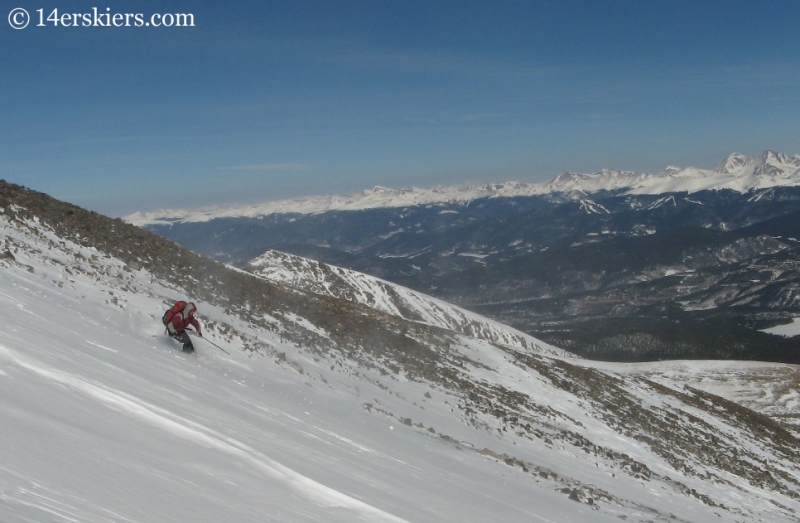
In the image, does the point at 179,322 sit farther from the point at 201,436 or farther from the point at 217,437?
the point at 201,436

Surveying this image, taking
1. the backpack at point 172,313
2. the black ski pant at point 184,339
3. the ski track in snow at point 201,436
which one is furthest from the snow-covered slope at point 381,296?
the ski track in snow at point 201,436

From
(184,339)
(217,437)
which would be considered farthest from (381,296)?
(217,437)

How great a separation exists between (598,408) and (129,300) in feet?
111

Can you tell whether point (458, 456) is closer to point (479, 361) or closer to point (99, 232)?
point (99, 232)

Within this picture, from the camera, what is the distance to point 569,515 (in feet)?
50.2

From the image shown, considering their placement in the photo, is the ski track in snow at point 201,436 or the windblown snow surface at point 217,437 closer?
the windblown snow surface at point 217,437

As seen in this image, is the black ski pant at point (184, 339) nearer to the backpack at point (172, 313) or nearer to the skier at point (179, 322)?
the skier at point (179, 322)

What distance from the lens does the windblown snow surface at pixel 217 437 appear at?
5.71 meters

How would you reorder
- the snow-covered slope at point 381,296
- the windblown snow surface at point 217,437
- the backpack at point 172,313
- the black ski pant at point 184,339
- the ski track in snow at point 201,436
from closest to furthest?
the windblown snow surface at point 217,437 < the ski track in snow at point 201,436 < the backpack at point 172,313 < the black ski pant at point 184,339 < the snow-covered slope at point 381,296

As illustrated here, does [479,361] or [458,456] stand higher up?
[479,361]

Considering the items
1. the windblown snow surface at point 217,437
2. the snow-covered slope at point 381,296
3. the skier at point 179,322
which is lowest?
the windblown snow surface at point 217,437

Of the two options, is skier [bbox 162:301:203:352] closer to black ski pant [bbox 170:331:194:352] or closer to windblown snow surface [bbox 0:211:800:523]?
black ski pant [bbox 170:331:194:352]

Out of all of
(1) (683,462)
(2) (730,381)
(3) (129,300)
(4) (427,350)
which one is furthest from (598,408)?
(2) (730,381)

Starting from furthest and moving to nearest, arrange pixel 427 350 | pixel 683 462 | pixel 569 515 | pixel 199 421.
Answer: pixel 427 350 → pixel 683 462 → pixel 569 515 → pixel 199 421
